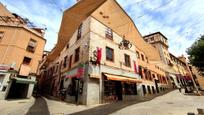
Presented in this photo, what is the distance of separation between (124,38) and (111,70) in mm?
6500

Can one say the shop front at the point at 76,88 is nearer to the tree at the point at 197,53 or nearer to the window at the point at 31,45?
the window at the point at 31,45

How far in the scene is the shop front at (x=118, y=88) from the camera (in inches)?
437

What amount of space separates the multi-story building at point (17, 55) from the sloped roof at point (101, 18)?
394 cm

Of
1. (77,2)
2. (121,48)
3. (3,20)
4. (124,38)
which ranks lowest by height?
(121,48)

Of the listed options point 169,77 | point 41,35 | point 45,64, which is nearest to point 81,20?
point 41,35

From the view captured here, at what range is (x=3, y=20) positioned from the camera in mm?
15797

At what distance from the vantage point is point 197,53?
74.9 ft

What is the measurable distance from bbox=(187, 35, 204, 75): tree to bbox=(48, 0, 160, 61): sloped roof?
528 inches

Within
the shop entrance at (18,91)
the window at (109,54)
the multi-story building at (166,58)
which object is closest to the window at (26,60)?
the shop entrance at (18,91)

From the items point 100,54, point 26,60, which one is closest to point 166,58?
point 100,54

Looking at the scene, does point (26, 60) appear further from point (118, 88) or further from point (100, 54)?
point (118, 88)

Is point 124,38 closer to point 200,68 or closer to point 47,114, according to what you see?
point 47,114

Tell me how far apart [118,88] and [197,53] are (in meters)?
20.5

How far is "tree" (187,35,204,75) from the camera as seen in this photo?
22250 millimetres
